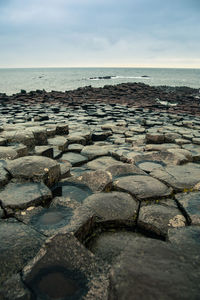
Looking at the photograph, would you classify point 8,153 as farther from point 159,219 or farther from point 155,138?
point 155,138

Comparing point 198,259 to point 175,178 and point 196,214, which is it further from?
point 175,178

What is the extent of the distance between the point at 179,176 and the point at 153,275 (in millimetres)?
1690

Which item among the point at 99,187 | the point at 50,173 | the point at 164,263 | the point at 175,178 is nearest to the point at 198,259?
the point at 164,263

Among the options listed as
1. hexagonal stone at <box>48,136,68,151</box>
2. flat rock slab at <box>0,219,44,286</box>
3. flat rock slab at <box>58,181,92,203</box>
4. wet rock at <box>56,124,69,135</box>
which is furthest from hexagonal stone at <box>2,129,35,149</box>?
flat rock slab at <box>0,219,44,286</box>

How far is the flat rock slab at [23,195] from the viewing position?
1.81m

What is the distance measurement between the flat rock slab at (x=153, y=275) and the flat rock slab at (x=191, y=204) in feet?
1.93

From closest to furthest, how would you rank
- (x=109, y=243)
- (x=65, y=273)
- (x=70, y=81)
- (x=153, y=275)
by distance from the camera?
(x=153, y=275) → (x=65, y=273) → (x=109, y=243) → (x=70, y=81)

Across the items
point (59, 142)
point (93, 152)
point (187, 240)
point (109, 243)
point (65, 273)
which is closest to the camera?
point (65, 273)

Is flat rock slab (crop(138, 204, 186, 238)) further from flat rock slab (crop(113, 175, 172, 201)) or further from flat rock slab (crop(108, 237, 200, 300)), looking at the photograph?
flat rock slab (crop(108, 237, 200, 300))

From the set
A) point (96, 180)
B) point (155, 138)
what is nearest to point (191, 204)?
point (96, 180)

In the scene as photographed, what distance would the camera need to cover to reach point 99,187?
7.27ft

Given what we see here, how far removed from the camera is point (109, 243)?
1518 mm

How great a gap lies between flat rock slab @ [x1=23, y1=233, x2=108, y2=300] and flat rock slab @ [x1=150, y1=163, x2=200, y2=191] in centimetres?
140

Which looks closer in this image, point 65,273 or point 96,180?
point 65,273
